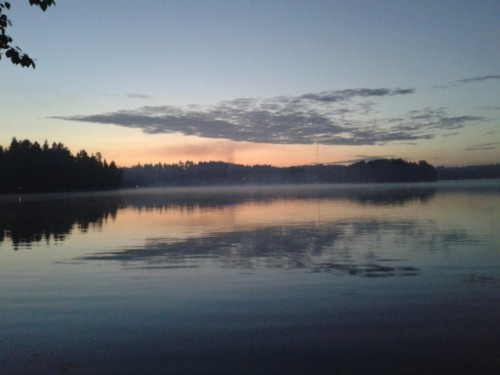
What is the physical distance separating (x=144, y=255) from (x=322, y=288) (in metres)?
10.3

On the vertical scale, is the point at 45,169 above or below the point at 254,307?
above

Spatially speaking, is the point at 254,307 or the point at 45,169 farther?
the point at 45,169

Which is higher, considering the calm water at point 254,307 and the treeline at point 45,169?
the treeline at point 45,169

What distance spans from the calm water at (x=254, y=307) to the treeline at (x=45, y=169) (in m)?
122

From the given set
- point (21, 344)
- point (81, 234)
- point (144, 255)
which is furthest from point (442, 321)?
point (81, 234)

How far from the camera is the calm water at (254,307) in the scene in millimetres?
8672

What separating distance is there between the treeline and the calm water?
122 m

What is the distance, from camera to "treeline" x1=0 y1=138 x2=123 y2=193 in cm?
13500

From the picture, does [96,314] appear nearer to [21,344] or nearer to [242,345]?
[21,344]

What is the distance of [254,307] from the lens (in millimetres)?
12305

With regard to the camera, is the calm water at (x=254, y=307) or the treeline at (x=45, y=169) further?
the treeline at (x=45, y=169)

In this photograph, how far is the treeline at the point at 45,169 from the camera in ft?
443

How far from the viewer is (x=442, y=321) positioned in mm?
10820

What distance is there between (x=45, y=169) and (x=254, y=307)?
146 m
